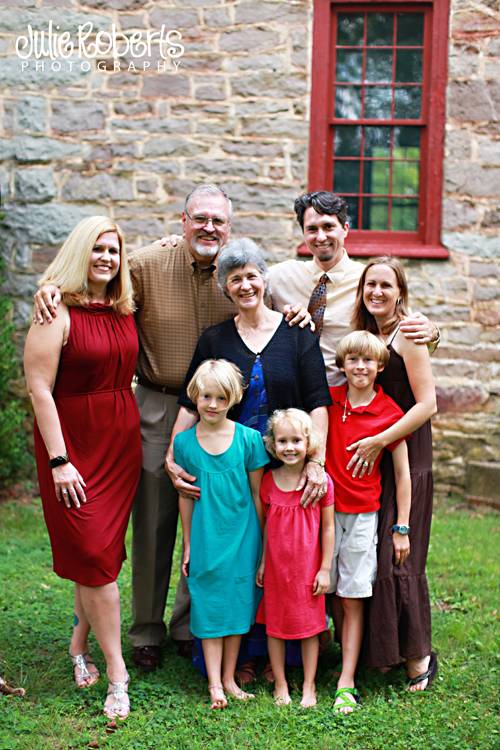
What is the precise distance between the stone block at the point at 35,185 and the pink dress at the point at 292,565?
15.1ft

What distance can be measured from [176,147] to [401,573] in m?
4.61

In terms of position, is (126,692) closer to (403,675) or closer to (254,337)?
(403,675)

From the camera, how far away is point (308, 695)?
11.8 feet

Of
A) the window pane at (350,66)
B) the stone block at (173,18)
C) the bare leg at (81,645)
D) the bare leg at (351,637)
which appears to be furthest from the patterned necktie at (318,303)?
the stone block at (173,18)

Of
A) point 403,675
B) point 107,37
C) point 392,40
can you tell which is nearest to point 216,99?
point 107,37

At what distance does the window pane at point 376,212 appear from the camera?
733cm

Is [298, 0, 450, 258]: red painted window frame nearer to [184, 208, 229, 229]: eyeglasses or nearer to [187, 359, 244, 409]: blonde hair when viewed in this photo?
[184, 208, 229, 229]: eyeglasses

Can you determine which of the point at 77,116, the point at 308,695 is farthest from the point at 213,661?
the point at 77,116

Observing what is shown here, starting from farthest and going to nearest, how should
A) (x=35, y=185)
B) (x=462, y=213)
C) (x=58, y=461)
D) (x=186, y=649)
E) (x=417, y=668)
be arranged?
1. (x=35, y=185)
2. (x=462, y=213)
3. (x=186, y=649)
4. (x=417, y=668)
5. (x=58, y=461)

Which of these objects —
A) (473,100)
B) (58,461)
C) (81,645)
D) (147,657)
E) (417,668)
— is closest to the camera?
(58,461)

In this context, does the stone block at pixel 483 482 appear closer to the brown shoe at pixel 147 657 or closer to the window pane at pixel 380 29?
the window pane at pixel 380 29

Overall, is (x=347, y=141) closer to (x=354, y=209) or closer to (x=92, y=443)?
(x=354, y=209)

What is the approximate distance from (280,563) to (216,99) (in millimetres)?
4695

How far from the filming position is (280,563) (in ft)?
11.7
